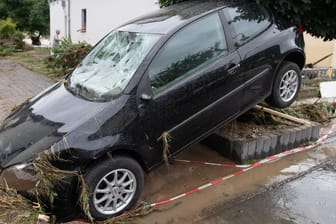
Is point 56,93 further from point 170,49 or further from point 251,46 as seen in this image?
point 251,46

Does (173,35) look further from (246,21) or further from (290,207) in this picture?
(290,207)

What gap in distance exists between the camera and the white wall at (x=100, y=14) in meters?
11.7

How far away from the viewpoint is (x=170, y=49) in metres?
3.72

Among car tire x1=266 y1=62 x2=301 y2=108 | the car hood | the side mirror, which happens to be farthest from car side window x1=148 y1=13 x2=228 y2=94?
car tire x1=266 y1=62 x2=301 y2=108

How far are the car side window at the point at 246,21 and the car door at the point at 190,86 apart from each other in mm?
189

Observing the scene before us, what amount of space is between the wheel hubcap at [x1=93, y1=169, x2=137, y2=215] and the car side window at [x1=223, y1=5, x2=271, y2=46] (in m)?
2.01

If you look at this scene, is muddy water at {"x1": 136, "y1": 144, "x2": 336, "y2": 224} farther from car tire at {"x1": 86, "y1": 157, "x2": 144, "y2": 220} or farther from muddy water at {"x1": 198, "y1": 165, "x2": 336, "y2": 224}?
car tire at {"x1": 86, "y1": 157, "x2": 144, "y2": 220}

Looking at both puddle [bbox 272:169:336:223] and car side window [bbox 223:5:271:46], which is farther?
car side window [bbox 223:5:271:46]

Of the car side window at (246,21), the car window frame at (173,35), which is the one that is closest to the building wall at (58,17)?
the car side window at (246,21)

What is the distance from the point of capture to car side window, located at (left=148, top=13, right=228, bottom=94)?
3.62 metres

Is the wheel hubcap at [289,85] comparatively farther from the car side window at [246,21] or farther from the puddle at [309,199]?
the puddle at [309,199]

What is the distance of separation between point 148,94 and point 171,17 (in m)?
1.11

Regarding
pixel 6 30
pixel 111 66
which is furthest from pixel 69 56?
pixel 6 30

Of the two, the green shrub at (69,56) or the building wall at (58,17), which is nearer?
the green shrub at (69,56)
